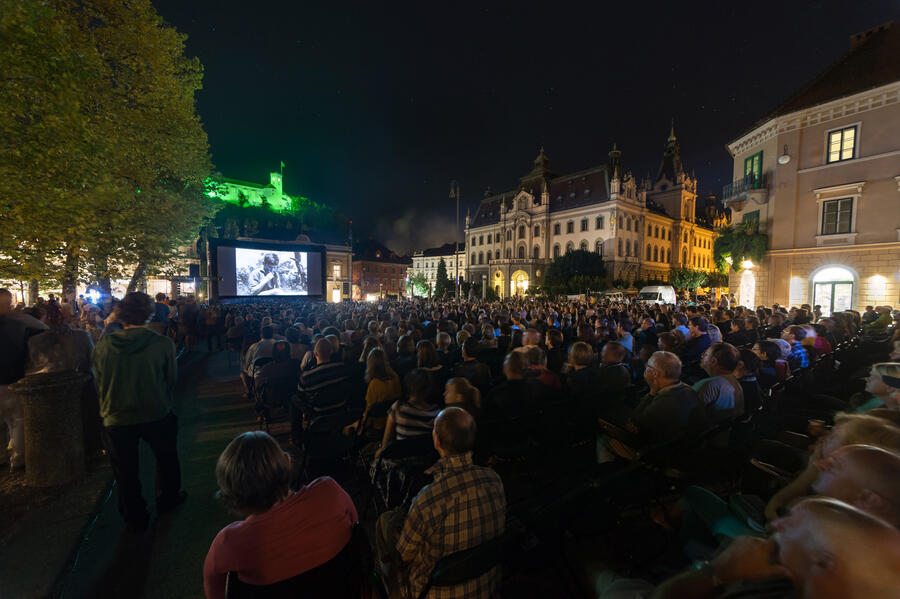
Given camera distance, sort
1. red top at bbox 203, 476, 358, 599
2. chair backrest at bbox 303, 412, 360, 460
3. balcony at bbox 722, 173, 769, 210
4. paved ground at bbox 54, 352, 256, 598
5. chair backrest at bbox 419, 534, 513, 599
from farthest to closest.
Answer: balcony at bbox 722, 173, 769, 210, chair backrest at bbox 303, 412, 360, 460, paved ground at bbox 54, 352, 256, 598, chair backrest at bbox 419, 534, 513, 599, red top at bbox 203, 476, 358, 599

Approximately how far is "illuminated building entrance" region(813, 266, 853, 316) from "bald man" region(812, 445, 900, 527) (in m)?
25.5

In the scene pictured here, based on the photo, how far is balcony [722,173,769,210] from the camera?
22.0m

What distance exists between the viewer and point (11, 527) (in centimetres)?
319

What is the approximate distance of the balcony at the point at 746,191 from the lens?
22000 mm

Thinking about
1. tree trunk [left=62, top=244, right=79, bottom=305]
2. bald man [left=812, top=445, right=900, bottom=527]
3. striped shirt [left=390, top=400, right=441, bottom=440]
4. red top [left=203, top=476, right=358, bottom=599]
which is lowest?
striped shirt [left=390, top=400, right=441, bottom=440]

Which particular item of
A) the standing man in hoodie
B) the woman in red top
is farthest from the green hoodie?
the woman in red top

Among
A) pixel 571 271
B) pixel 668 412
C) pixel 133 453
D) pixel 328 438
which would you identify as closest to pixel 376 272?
pixel 571 271

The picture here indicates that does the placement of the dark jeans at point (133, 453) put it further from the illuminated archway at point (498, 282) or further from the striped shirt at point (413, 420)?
the illuminated archway at point (498, 282)

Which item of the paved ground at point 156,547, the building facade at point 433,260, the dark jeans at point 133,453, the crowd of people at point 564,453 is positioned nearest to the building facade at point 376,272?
the building facade at point 433,260

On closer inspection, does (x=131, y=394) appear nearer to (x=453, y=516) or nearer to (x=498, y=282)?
(x=453, y=516)

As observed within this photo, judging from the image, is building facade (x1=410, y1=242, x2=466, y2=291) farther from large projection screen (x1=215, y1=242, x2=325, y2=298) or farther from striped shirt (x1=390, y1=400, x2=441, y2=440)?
striped shirt (x1=390, y1=400, x2=441, y2=440)

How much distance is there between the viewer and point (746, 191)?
22.6m

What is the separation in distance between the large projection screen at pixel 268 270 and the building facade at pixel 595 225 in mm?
36205

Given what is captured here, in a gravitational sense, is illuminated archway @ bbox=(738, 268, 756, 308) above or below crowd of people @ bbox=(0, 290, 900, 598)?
above
